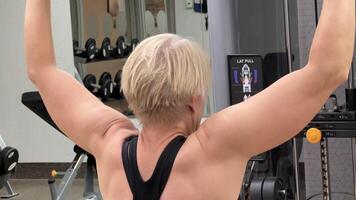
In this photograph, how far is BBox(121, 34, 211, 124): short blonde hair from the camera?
1123 mm

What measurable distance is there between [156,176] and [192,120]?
0.14 m

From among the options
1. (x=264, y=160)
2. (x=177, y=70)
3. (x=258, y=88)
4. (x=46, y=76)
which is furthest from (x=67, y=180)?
(x=177, y=70)

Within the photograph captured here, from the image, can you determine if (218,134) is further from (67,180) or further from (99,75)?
(99,75)

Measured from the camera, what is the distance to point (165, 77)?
1.12 meters

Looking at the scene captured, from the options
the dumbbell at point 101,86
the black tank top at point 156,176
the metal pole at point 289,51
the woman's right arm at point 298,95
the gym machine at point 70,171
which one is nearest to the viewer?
the woman's right arm at point 298,95

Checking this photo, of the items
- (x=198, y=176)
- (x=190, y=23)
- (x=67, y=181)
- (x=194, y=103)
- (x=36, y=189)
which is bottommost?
(x=36, y=189)

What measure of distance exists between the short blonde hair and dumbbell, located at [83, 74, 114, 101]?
455cm

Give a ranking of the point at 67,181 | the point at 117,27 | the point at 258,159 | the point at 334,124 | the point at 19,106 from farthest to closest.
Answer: the point at 19,106 < the point at 117,27 < the point at 67,181 < the point at 258,159 < the point at 334,124

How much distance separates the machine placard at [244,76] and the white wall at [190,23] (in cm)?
276

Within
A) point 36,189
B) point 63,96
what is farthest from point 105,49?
point 63,96

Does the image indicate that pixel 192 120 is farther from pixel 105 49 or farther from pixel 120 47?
pixel 105 49

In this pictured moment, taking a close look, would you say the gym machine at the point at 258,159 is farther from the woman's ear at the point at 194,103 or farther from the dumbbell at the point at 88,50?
the dumbbell at the point at 88,50

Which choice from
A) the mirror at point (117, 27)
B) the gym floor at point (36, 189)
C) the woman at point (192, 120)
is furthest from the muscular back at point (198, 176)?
the gym floor at point (36, 189)

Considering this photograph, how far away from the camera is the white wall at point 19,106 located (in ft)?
20.1
